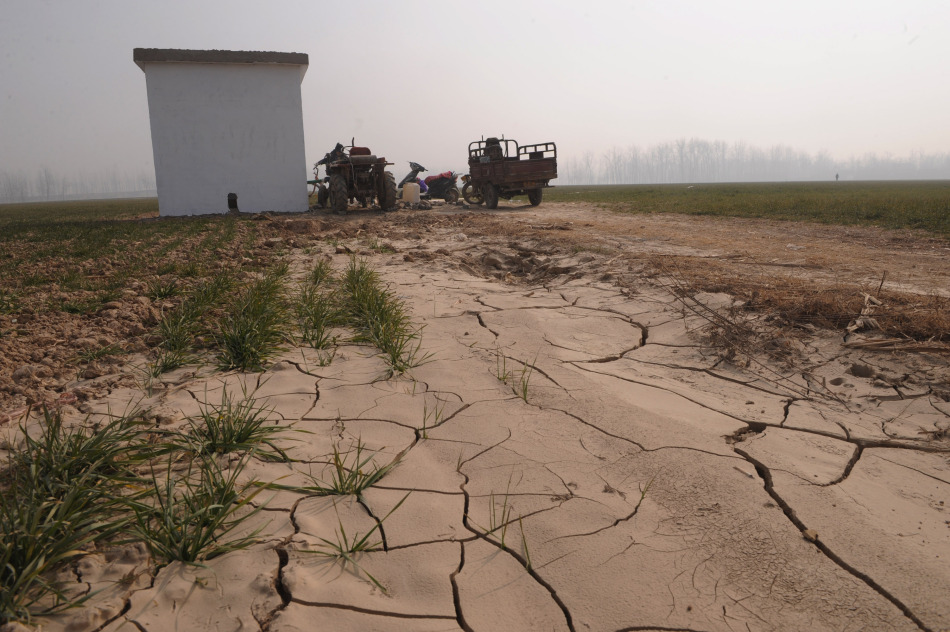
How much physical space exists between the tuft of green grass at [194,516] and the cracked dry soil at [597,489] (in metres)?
0.05

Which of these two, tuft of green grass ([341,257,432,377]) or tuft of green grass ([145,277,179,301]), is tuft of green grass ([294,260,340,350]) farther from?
tuft of green grass ([145,277,179,301])

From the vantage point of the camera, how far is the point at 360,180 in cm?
1457

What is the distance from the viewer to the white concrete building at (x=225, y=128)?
47.5 feet

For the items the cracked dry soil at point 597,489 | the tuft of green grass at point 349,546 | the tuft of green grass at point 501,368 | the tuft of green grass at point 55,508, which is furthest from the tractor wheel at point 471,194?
the tuft of green grass at point 349,546

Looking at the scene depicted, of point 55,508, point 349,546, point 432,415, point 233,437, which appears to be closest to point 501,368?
point 432,415

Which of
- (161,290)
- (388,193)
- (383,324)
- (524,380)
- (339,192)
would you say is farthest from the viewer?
(388,193)

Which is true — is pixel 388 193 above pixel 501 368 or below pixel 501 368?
above

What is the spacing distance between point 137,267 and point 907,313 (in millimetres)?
6552

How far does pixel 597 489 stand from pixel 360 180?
13575 millimetres

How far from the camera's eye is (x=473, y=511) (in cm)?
190

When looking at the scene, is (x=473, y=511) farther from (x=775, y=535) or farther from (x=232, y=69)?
(x=232, y=69)

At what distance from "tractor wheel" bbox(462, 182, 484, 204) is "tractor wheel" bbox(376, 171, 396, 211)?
2.76 m

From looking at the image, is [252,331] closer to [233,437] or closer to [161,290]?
[233,437]

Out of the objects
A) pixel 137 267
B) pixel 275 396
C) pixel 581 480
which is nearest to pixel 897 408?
pixel 581 480
